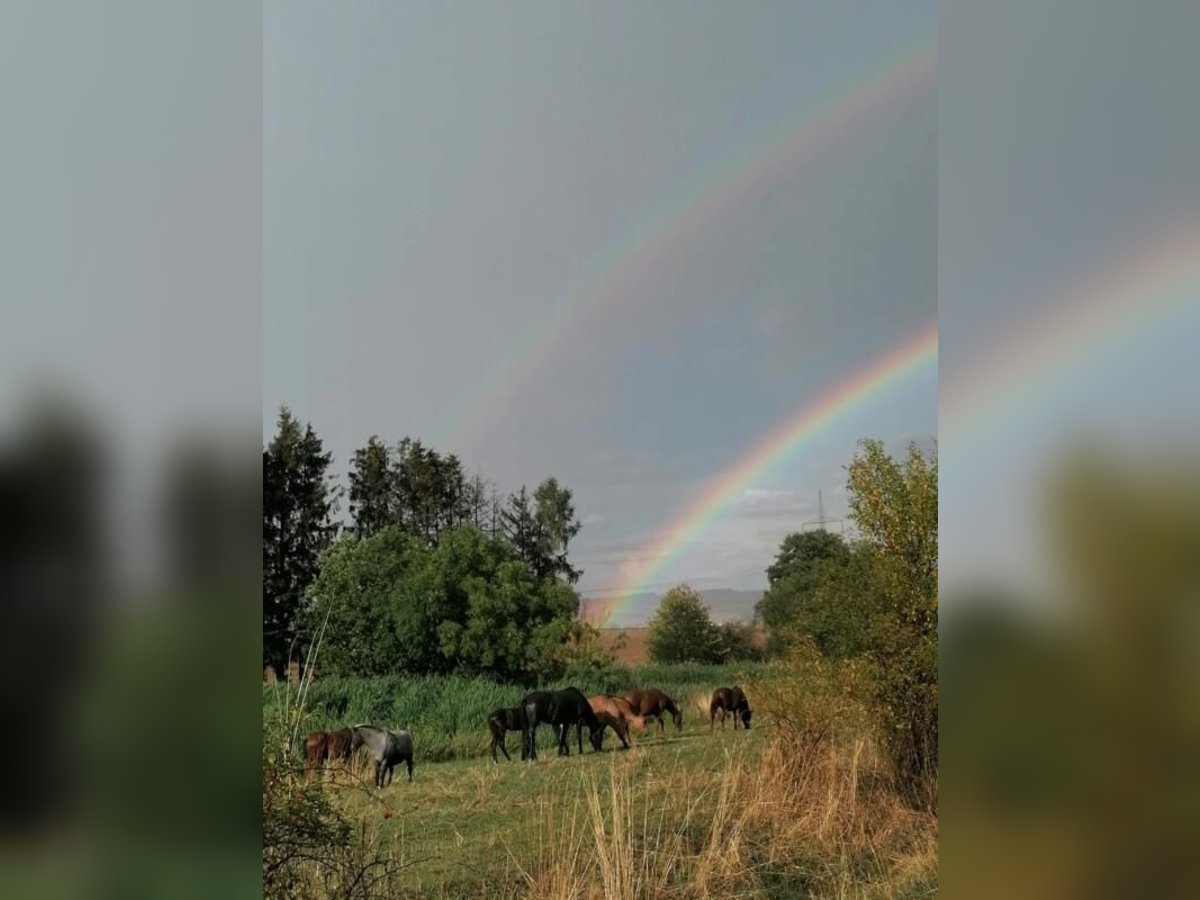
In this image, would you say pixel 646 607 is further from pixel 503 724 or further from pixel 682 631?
pixel 503 724

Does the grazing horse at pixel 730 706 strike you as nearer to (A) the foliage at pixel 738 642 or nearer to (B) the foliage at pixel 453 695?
(B) the foliage at pixel 453 695

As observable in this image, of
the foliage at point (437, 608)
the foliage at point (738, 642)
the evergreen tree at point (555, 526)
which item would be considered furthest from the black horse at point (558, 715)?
the foliage at point (738, 642)

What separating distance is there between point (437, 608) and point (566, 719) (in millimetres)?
661

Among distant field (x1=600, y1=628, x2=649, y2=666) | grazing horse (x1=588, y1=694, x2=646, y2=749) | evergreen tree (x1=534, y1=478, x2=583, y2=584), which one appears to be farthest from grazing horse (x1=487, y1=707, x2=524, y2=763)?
evergreen tree (x1=534, y1=478, x2=583, y2=584)

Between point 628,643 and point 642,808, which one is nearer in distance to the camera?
point 642,808

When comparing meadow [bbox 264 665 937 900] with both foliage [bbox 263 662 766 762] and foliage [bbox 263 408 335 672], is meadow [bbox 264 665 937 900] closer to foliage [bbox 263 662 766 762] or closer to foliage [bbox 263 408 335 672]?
foliage [bbox 263 662 766 762]

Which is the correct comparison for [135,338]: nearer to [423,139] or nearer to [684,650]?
[423,139]

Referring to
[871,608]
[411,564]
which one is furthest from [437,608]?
[871,608]

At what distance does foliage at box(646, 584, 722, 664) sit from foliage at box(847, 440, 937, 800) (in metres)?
0.66

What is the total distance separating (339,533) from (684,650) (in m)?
1.40

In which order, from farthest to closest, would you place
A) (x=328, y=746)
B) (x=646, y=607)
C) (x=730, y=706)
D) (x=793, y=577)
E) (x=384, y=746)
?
(x=730, y=706), (x=793, y=577), (x=646, y=607), (x=384, y=746), (x=328, y=746)

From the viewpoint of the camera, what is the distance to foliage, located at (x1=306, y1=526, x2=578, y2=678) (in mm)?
3527

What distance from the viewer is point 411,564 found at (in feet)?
11.9

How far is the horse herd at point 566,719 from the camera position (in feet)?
11.3
